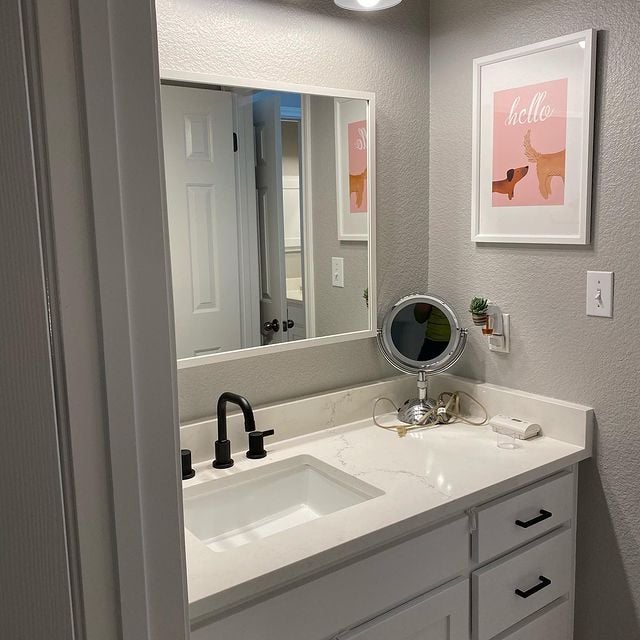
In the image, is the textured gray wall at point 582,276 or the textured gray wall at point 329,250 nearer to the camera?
the textured gray wall at point 582,276

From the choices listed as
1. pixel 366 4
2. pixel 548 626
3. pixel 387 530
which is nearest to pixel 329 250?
pixel 366 4

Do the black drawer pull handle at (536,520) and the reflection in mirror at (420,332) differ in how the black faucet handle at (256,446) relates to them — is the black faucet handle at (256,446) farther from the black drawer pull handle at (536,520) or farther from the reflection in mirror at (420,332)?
the black drawer pull handle at (536,520)

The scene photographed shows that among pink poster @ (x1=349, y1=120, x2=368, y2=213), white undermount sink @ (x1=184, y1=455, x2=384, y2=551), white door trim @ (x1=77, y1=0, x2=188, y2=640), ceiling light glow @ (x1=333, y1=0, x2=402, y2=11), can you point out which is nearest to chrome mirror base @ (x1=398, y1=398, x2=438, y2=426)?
white undermount sink @ (x1=184, y1=455, x2=384, y2=551)

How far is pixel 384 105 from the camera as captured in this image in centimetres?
201

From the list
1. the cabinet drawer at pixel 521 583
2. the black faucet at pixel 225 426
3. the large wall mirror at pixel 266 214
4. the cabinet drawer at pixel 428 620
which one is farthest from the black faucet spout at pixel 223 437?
the cabinet drawer at pixel 521 583

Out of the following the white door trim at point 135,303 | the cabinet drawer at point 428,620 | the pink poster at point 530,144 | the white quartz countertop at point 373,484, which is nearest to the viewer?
the white door trim at point 135,303

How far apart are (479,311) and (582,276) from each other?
32 centimetres

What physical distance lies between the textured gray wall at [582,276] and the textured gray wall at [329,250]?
32 centimetres

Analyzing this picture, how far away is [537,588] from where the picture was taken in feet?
5.68

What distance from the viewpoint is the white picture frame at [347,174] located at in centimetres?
192

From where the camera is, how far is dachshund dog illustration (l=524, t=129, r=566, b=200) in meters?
1.79

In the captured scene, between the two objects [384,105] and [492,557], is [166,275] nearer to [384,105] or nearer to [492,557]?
[492,557]

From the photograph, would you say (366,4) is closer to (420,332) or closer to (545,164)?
(545,164)

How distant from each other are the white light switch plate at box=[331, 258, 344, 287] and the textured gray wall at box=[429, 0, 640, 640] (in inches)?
14.5
